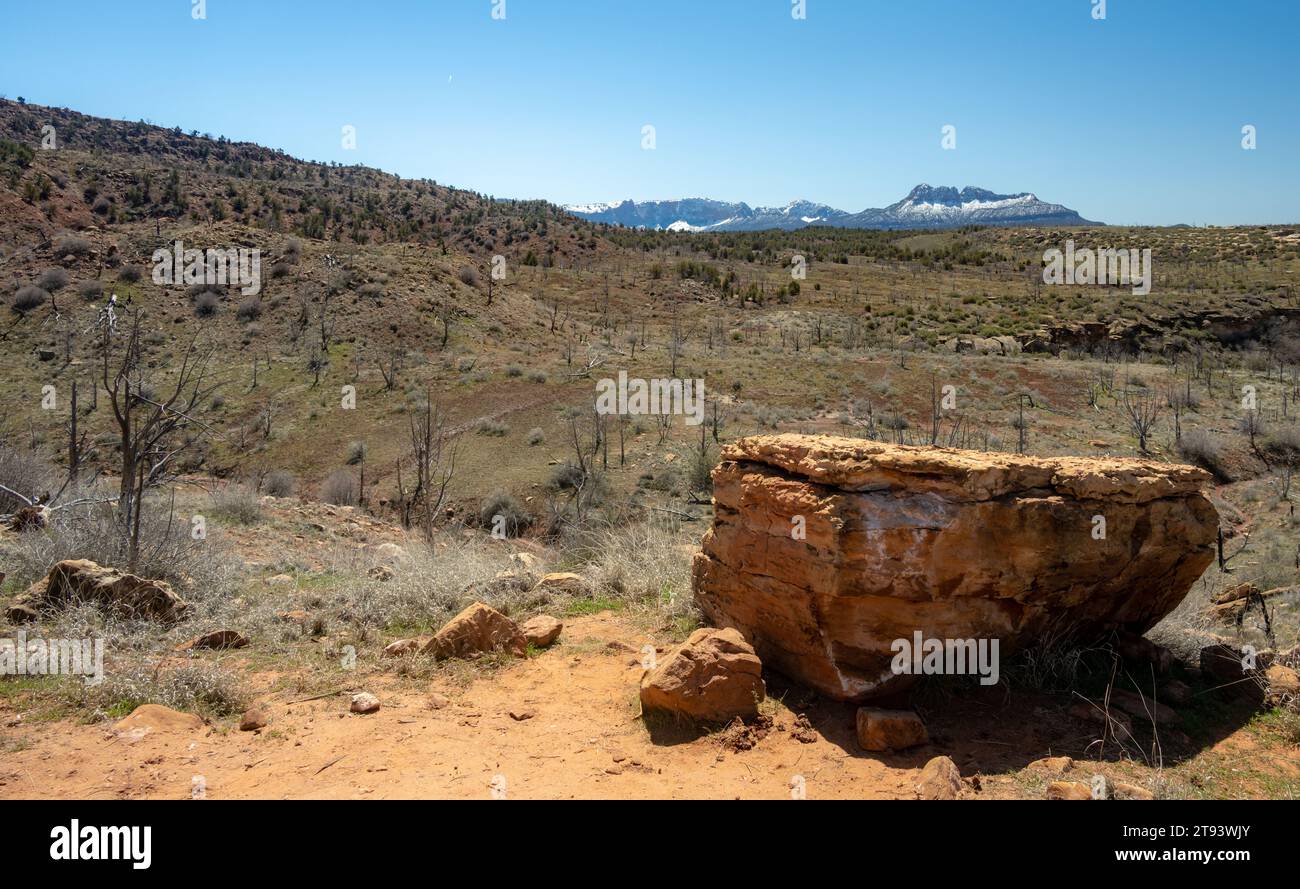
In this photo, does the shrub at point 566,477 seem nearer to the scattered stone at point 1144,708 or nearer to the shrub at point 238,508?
the shrub at point 238,508

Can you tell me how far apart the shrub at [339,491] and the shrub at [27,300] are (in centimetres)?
1710

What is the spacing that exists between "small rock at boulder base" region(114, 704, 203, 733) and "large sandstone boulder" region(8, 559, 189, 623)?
5.21 feet

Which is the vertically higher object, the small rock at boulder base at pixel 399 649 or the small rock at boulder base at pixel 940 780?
the small rock at boulder base at pixel 940 780

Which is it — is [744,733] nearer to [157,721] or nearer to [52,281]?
[157,721]

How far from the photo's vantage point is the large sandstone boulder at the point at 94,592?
17.1 ft

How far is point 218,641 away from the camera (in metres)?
5.24

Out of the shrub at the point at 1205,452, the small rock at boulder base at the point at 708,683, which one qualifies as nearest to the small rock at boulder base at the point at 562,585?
the small rock at boulder base at the point at 708,683

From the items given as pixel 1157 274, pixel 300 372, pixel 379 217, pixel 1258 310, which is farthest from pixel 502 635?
pixel 1157 274

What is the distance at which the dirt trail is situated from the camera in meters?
3.36

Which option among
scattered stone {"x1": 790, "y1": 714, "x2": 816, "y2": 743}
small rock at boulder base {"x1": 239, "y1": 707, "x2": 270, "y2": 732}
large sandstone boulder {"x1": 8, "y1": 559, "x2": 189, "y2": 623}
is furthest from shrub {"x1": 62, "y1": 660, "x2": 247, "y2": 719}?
scattered stone {"x1": 790, "y1": 714, "x2": 816, "y2": 743}

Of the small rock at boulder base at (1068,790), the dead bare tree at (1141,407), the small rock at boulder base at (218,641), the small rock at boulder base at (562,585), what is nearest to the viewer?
the small rock at boulder base at (1068,790)

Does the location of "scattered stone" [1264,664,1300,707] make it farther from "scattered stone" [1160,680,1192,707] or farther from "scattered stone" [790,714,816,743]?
"scattered stone" [790,714,816,743]
